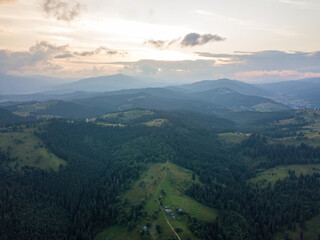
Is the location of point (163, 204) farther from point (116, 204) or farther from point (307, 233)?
point (307, 233)

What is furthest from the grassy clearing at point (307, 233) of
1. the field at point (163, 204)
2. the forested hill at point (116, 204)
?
the field at point (163, 204)

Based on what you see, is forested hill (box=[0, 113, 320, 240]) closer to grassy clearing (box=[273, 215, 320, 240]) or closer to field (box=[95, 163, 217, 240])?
grassy clearing (box=[273, 215, 320, 240])

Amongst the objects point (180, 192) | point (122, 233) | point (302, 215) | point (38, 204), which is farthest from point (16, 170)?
point (302, 215)

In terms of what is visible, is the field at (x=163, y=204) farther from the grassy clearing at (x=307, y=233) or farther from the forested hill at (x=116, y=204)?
the grassy clearing at (x=307, y=233)

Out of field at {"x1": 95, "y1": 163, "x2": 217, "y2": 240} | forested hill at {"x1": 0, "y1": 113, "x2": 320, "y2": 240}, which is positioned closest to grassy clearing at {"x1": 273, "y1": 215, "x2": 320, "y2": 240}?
forested hill at {"x1": 0, "y1": 113, "x2": 320, "y2": 240}

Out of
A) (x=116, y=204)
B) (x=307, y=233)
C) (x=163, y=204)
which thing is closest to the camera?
(x=307, y=233)

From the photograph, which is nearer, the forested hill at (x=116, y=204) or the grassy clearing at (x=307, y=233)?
the forested hill at (x=116, y=204)

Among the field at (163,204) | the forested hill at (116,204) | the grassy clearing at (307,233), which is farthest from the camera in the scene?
the grassy clearing at (307,233)

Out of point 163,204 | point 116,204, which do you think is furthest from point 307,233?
point 116,204
